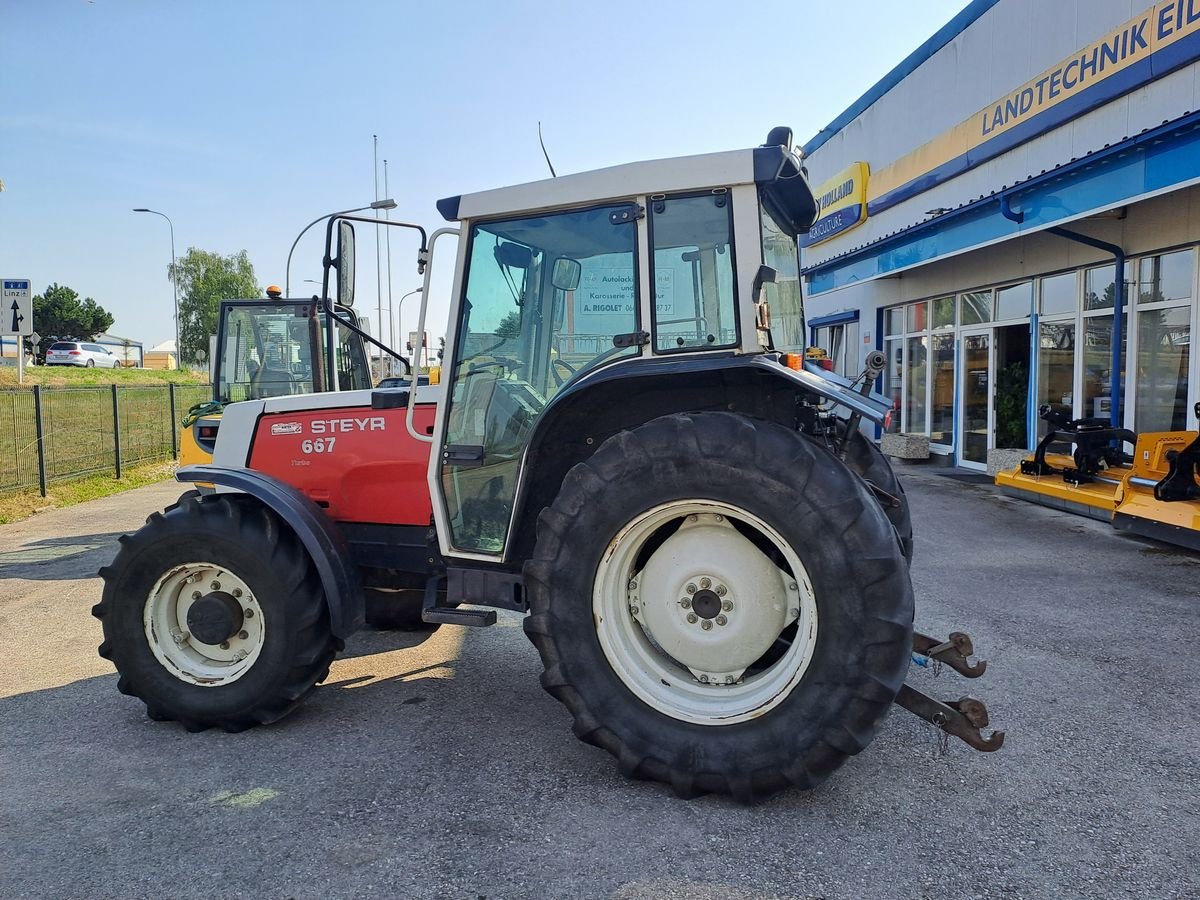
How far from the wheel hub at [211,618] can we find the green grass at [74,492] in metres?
7.92

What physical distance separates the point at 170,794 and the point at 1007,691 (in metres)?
3.70

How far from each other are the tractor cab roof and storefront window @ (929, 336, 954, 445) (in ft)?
37.0

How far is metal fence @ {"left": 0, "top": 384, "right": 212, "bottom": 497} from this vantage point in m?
11.0

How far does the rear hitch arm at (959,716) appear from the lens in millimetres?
2906

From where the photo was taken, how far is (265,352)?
9.93 m

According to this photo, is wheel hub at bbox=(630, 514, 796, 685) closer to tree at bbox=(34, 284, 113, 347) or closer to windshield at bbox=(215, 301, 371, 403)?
windshield at bbox=(215, 301, 371, 403)

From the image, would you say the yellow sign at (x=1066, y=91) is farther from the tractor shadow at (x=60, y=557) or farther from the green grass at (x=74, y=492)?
the green grass at (x=74, y=492)

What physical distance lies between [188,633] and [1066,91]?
34.8 feet

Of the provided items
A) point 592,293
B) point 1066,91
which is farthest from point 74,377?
point 592,293

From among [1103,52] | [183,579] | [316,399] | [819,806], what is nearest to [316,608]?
[183,579]

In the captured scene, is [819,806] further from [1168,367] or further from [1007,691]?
[1168,367]

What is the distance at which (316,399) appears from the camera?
4141 millimetres

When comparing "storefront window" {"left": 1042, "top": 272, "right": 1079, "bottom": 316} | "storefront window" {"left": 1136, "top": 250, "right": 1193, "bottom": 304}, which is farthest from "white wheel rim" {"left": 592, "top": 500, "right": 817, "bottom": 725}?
"storefront window" {"left": 1042, "top": 272, "right": 1079, "bottom": 316}

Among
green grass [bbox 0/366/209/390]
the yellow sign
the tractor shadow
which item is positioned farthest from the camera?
green grass [bbox 0/366/209/390]
